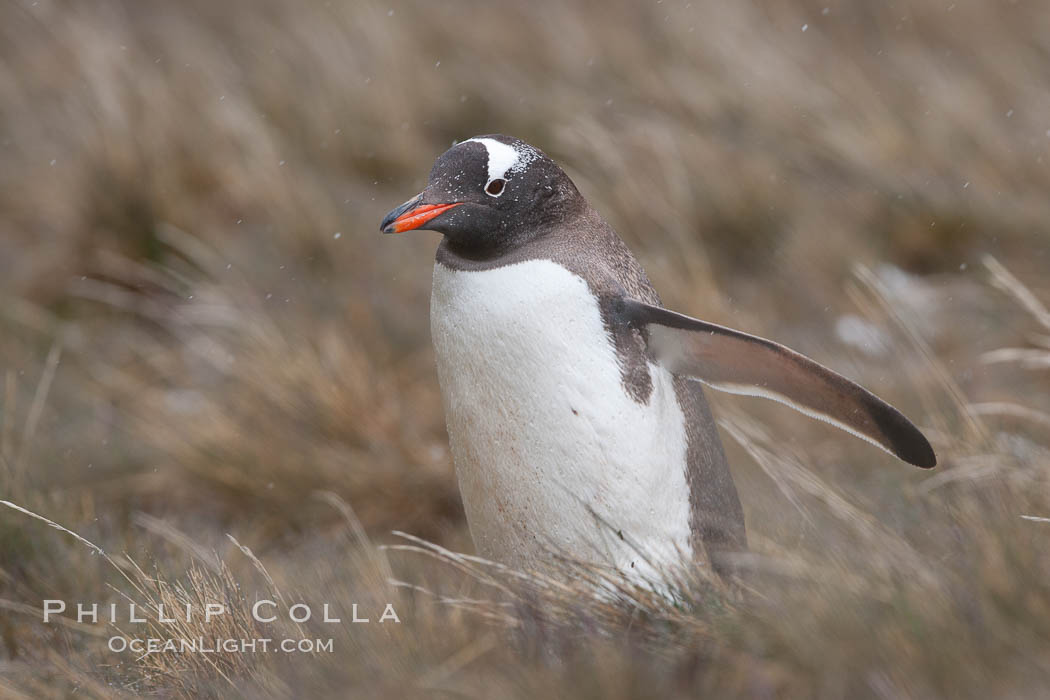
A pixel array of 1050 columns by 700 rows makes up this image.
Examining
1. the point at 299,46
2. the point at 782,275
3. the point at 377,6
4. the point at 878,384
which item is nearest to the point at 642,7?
the point at 377,6

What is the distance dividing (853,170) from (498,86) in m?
1.78

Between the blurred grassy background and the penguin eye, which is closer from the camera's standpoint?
the blurred grassy background

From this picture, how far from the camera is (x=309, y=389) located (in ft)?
11.4

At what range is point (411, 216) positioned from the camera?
5.87ft

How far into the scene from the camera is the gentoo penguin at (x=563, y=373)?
187 cm

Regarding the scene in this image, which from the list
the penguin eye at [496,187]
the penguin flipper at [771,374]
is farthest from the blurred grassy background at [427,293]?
the penguin eye at [496,187]

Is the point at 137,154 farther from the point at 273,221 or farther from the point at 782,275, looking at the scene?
the point at 782,275

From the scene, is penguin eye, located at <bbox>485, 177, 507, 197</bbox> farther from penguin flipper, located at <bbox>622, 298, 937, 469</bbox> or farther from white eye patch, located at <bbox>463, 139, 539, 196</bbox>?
penguin flipper, located at <bbox>622, 298, 937, 469</bbox>

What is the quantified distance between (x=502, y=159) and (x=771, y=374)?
22.2 inches

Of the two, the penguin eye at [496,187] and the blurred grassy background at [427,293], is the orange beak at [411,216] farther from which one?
the blurred grassy background at [427,293]

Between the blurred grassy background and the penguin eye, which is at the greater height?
the penguin eye

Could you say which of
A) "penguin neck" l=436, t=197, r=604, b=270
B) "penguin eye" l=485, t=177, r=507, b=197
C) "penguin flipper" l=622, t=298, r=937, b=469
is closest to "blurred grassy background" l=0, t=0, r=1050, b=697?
"penguin flipper" l=622, t=298, r=937, b=469

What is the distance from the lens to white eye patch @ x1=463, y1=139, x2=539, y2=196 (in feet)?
6.13

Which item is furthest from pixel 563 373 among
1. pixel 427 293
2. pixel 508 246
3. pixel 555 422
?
pixel 427 293
